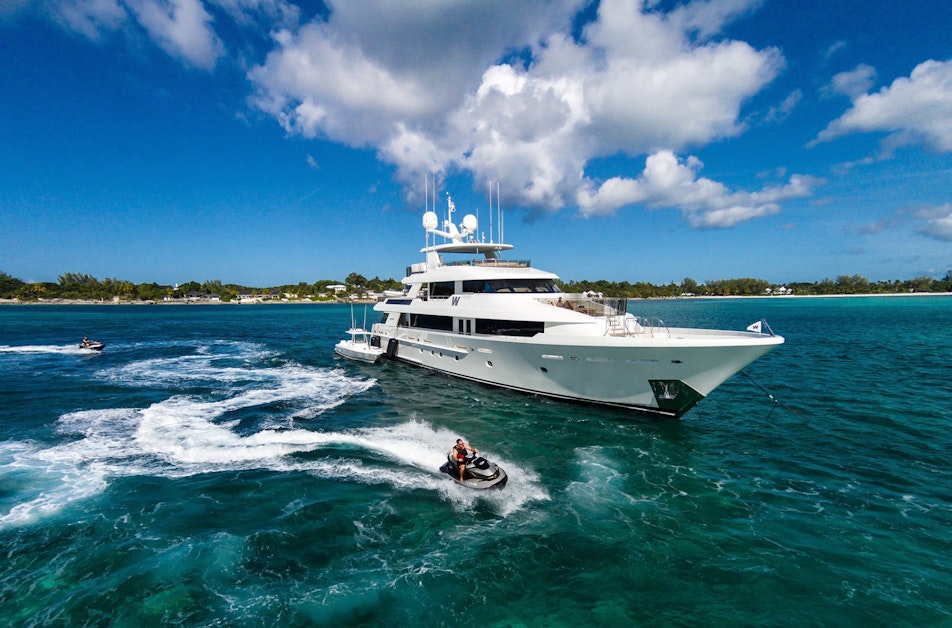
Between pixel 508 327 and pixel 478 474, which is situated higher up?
pixel 508 327

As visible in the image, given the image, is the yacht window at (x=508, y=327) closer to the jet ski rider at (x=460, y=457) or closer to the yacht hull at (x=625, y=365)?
the yacht hull at (x=625, y=365)

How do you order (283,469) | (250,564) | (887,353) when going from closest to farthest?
1. (250,564)
2. (283,469)
3. (887,353)

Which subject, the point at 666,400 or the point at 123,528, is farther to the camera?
the point at 666,400

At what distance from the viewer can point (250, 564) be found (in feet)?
29.6

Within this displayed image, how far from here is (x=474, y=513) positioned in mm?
10977

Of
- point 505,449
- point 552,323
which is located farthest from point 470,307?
point 505,449

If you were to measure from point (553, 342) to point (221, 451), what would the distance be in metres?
14.2

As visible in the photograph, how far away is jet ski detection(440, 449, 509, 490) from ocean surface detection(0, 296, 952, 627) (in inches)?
13.2

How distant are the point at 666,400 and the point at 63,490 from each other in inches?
839

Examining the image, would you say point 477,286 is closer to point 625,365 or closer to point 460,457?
point 625,365

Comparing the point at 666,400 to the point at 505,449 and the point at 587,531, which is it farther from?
the point at 587,531

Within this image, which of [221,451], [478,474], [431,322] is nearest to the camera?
[478,474]

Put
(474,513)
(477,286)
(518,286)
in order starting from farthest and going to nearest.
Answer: (477,286), (518,286), (474,513)

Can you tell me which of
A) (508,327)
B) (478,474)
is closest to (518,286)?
(508,327)
